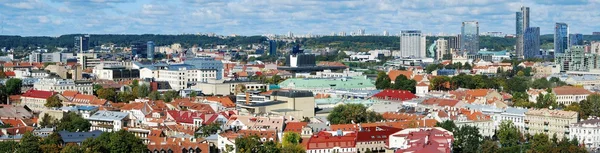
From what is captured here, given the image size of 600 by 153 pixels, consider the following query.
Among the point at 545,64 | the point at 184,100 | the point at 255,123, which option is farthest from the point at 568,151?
the point at 545,64

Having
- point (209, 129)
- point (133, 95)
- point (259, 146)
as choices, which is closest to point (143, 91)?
point (133, 95)

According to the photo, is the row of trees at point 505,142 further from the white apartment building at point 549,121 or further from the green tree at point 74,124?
the green tree at point 74,124

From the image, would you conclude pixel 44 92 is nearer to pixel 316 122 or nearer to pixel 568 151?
pixel 316 122

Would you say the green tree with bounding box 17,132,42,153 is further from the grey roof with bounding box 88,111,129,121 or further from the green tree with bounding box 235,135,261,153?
the grey roof with bounding box 88,111,129,121

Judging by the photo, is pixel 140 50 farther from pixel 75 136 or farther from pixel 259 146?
pixel 259 146

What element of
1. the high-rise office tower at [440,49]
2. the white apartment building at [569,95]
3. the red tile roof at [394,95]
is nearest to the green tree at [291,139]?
the red tile roof at [394,95]

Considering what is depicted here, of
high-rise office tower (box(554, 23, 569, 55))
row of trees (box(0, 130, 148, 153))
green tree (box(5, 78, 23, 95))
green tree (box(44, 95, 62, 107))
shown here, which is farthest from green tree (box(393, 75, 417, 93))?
high-rise office tower (box(554, 23, 569, 55))

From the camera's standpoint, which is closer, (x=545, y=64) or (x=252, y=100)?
(x=252, y=100)
